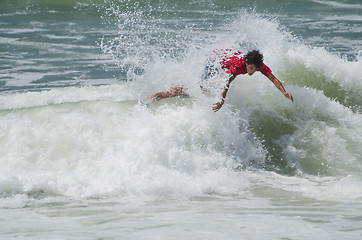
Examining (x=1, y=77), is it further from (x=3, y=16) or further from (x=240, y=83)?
(x=3, y=16)

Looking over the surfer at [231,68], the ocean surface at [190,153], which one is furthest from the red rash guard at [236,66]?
the ocean surface at [190,153]

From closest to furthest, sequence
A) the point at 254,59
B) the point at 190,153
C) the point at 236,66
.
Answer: the point at 254,59
the point at 190,153
the point at 236,66

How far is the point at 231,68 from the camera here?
7531 mm

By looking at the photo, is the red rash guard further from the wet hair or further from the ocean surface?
the wet hair

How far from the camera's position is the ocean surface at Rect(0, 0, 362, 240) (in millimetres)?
4934

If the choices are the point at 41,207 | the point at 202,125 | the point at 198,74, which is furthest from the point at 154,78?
the point at 41,207

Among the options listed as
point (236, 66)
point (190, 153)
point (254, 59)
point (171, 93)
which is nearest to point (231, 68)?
point (236, 66)

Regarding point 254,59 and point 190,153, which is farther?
point 190,153

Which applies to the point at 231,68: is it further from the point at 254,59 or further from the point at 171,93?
the point at 171,93

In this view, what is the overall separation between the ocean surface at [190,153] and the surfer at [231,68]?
133 mm

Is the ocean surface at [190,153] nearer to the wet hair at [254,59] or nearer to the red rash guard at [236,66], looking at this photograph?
the red rash guard at [236,66]

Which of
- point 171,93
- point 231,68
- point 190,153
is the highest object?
point 231,68

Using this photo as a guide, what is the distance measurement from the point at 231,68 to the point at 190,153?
4.35 feet

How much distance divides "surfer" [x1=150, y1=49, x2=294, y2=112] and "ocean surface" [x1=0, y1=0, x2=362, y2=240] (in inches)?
5.3
